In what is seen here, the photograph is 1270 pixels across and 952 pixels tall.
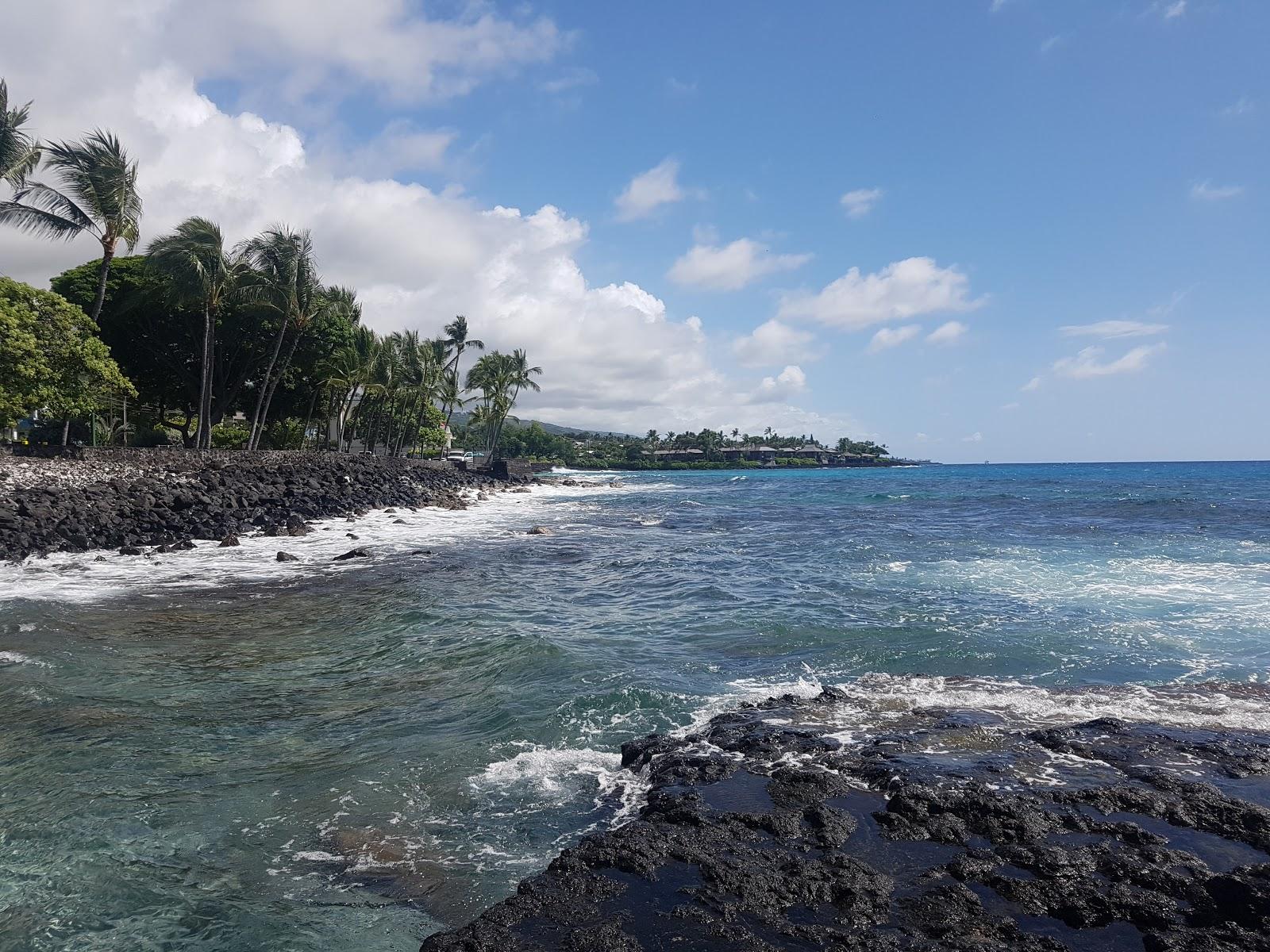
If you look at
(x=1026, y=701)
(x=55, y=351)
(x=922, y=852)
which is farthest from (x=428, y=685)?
(x=55, y=351)

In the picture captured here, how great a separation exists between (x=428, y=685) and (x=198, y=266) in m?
28.3

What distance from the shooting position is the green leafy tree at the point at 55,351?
21.8m

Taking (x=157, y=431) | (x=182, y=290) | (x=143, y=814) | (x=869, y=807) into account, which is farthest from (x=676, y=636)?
(x=157, y=431)

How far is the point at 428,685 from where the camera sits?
893cm

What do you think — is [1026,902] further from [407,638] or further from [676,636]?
[407,638]

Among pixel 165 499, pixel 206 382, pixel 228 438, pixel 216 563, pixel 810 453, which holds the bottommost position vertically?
pixel 216 563

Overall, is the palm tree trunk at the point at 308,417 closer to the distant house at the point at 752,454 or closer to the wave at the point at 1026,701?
the wave at the point at 1026,701

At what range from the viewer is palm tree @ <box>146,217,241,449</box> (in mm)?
30203

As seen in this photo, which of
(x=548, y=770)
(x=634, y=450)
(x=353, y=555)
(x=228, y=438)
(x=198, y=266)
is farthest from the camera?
(x=634, y=450)

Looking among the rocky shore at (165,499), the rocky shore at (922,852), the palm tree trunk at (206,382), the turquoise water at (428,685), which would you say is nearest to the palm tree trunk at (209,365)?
the palm tree trunk at (206,382)

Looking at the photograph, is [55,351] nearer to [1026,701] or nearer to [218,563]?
[218,563]

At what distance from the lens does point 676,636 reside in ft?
37.9

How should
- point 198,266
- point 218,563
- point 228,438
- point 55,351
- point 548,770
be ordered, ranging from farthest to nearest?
point 228,438
point 198,266
point 55,351
point 218,563
point 548,770

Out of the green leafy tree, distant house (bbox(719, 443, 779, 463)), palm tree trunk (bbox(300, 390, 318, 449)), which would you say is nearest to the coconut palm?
palm tree trunk (bbox(300, 390, 318, 449))
